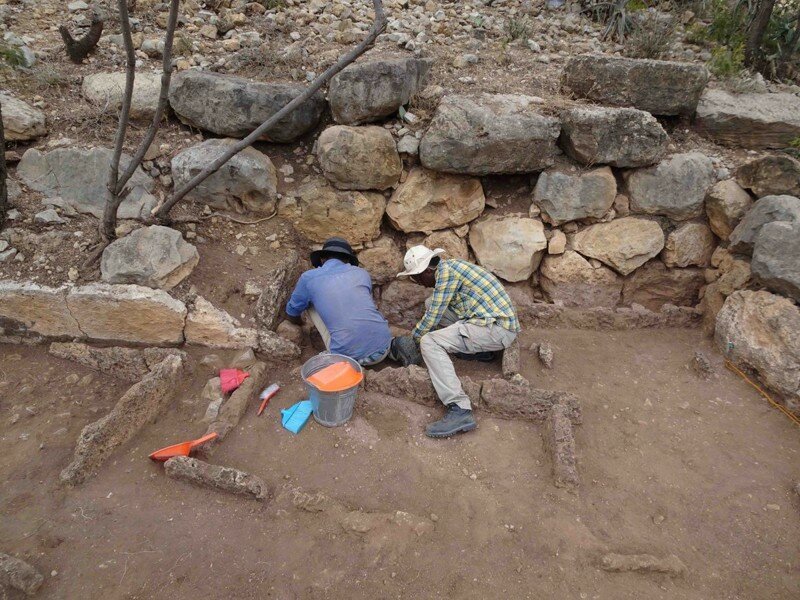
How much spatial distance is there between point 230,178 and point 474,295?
2609 millimetres

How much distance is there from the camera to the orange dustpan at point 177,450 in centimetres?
314

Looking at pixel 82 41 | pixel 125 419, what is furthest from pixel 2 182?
pixel 125 419

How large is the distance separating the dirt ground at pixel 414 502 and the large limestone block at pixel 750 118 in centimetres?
273

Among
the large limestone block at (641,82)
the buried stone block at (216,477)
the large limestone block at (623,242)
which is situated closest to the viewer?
the buried stone block at (216,477)

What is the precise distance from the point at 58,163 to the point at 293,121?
2.18m

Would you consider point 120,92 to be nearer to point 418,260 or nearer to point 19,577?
point 418,260

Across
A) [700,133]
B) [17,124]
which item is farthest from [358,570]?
[700,133]

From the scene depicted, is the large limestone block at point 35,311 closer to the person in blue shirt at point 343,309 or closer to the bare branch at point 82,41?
the person in blue shirt at point 343,309

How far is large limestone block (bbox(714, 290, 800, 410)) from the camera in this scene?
3900 mm

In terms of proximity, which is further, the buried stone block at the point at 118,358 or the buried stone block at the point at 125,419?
the buried stone block at the point at 118,358

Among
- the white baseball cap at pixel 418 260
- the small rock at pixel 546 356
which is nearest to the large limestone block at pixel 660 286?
the small rock at pixel 546 356

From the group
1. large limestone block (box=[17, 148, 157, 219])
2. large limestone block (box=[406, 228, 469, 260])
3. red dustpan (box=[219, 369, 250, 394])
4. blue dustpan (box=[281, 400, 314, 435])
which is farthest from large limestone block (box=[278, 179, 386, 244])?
blue dustpan (box=[281, 400, 314, 435])

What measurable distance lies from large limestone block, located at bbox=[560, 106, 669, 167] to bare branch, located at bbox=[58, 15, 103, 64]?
4.91 m

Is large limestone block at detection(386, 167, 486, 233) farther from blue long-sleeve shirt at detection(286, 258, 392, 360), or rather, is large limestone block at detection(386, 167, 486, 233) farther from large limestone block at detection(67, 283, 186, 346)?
large limestone block at detection(67, 283, 186, 346)
